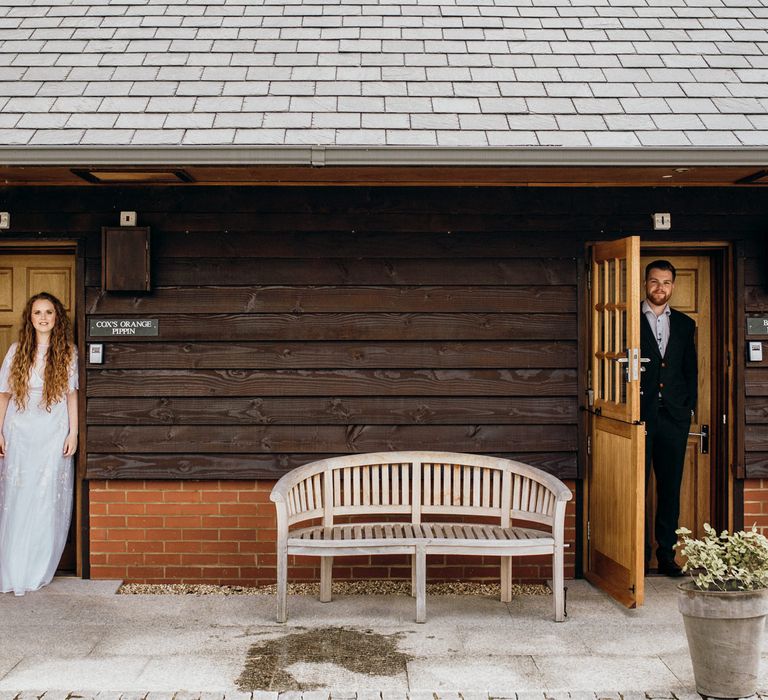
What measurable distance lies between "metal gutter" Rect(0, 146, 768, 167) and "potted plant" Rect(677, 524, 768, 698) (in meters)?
2.18

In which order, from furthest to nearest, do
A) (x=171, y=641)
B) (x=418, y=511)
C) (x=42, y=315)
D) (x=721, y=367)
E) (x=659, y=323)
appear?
(x=721, y=367) < (x=659, y=323) < (x=42, y=315) < (x=418, y=511) < (x=171, y=641)

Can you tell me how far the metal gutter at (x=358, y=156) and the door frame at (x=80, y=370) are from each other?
3.18 ft

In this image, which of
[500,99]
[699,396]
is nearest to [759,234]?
[699,396]

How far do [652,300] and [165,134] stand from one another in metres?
3.26

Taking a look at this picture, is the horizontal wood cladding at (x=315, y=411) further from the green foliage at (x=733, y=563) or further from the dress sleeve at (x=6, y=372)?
the green foliage at (x=733, y=563)

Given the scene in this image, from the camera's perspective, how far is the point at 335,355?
6.03m

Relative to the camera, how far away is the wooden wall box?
589 cm

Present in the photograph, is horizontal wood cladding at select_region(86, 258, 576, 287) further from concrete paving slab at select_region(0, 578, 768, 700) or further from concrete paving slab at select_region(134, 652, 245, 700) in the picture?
concrete paving slab at select_region(134, 652, 245, 700)

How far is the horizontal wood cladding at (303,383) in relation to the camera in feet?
19.7

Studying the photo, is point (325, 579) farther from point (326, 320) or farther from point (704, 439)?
point (704, 439)

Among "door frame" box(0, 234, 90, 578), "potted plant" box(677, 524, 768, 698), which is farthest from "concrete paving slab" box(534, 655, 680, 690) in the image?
"door frame" box(0, 234, 90, 578)

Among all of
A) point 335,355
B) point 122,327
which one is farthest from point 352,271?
point 122,327

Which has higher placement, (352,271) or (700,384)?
(352,271)

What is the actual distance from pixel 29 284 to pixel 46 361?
69 centimetres
